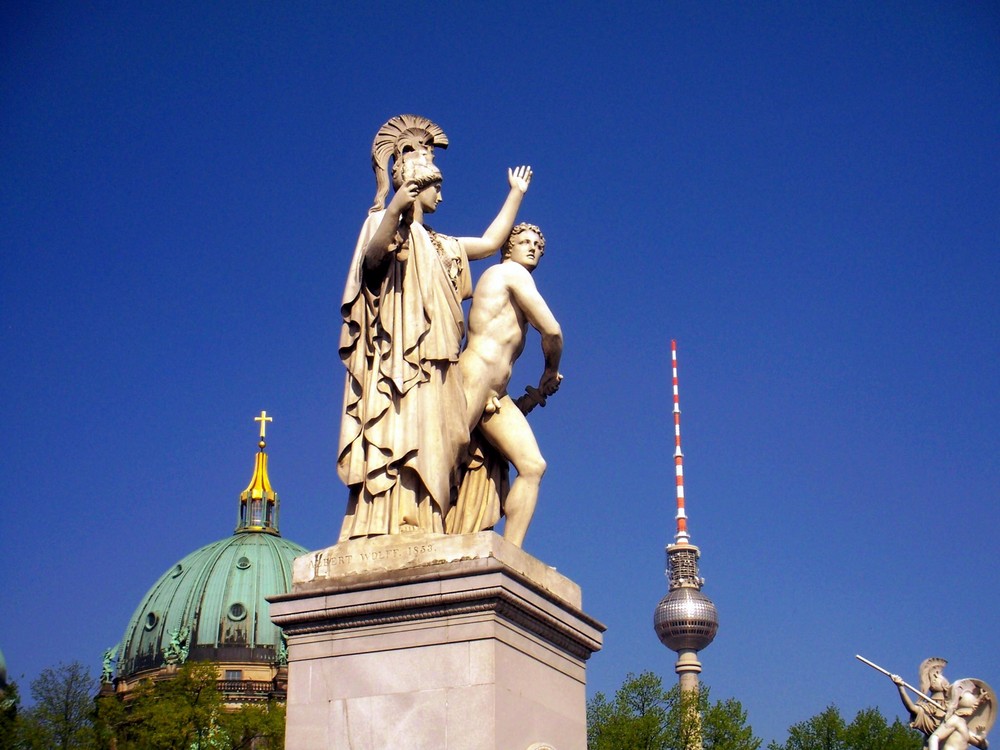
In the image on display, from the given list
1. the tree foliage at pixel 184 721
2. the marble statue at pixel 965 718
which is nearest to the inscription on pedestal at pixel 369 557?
the marble statue at pixel 965 718

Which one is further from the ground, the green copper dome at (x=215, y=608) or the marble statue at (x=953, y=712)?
the green copper dome at (x=215, y=608)

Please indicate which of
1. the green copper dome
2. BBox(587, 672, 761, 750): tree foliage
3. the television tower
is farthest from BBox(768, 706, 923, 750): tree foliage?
the television tower

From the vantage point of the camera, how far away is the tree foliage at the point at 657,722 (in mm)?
47219

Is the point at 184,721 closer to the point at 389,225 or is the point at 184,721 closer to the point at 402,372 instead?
the point at 402,372

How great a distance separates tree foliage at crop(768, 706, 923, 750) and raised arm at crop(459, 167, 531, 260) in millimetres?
46921

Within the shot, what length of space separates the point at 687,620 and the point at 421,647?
432 feet

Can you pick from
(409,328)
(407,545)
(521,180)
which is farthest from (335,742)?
(521,180)

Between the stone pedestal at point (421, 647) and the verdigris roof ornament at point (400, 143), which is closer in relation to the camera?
the stone pedestal at point (421, 647)

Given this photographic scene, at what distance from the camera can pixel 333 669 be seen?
1102 cm

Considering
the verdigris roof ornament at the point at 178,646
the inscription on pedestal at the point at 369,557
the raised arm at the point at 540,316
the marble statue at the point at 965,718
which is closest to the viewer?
the inscription on pedestal at the point at 369,557

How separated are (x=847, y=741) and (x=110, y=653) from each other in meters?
56.2

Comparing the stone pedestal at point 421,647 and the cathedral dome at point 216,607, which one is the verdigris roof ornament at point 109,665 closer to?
the cathedral dome at point 216,607

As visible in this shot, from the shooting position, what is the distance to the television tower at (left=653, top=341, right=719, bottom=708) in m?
139

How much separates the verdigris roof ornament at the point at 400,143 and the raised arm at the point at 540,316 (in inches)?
55.9
